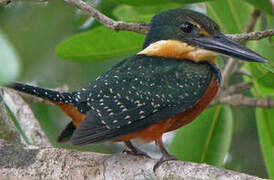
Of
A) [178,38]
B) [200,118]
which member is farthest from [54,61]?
[178,38]

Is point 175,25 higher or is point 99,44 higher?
point 175,25

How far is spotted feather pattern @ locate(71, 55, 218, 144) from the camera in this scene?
10.4 ft

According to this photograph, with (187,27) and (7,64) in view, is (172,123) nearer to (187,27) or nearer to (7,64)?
(187,27)

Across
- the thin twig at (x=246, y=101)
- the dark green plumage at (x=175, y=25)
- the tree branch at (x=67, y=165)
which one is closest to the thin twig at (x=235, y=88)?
the thin twig at (x=246, y=101)

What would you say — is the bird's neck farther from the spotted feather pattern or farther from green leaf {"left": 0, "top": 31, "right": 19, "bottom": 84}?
green leaf {"left": 0, "top": 31, "right": 19, "bottom": 84}

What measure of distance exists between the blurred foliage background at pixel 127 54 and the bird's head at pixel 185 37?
0.15 metres

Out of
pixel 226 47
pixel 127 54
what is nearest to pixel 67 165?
pixel 226 47

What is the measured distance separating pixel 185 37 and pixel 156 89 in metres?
0.47

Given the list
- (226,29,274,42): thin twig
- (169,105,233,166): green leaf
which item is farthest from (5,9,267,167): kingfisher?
(169,105,233,166): green leaf

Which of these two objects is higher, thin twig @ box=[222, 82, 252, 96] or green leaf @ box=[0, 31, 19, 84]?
green leaf @ box=[0, 31, 19, 84]

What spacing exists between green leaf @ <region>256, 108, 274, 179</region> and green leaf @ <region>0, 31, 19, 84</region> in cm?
268

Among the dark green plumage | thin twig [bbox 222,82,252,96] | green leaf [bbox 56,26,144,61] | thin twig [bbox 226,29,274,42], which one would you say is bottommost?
thin twig [bbox 222,82,252,96]

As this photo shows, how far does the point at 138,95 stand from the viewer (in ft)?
11.0

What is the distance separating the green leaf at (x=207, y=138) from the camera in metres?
4.23
